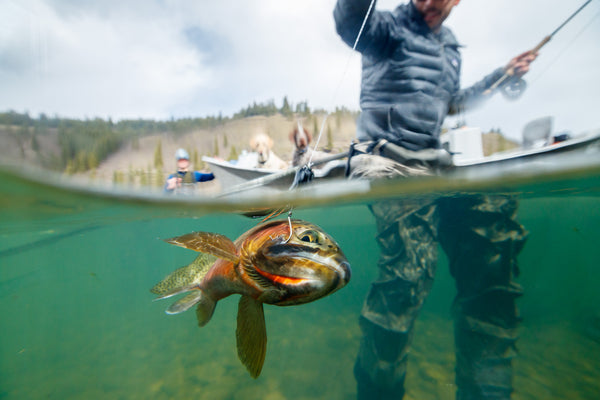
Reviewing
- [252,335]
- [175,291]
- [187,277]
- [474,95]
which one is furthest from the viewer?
[474,95]

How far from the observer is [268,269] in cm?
156

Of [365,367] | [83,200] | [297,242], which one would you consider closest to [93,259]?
[83,200]

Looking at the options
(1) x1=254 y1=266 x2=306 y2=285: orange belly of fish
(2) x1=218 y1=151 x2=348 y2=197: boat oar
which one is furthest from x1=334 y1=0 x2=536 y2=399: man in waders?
(1) x1=254 y1=266 x2=306 y2=285: orange belly of fish

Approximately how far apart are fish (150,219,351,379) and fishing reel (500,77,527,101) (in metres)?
3.03

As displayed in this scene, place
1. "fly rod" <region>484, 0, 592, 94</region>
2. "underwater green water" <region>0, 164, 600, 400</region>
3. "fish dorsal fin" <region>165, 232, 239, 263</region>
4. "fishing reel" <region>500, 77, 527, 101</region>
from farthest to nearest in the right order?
"underwater green water" <region>0, 164, 600, 400</region>
"fishing reel" <region>500, 77, 527, 101</region>
"fly rod" <region>484, 0, 592, 94</region>
"fish dorsal fin" <region>165, 232, 239, 263</region>

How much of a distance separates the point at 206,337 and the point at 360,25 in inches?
509

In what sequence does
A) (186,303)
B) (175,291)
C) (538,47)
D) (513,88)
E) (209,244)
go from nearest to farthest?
(209,244), (175,291), (186,303), (538,47), (513,88)

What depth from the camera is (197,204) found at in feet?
16.1

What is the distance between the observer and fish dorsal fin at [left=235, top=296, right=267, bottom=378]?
182 centimetres

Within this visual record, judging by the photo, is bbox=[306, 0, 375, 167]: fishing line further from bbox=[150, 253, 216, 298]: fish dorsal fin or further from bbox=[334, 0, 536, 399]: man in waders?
bbox=[150, 253, 216, 298]: fish dorsal fin

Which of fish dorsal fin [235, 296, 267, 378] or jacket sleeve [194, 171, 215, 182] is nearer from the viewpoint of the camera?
fish dorsal fin [235, 296, 267, 378]

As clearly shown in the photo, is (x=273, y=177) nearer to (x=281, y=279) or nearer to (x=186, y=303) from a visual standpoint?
(x=186, y=303)

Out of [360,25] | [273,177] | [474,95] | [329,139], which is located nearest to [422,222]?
[474,95]

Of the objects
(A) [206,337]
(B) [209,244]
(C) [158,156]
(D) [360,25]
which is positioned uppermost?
(D) [360,25]
